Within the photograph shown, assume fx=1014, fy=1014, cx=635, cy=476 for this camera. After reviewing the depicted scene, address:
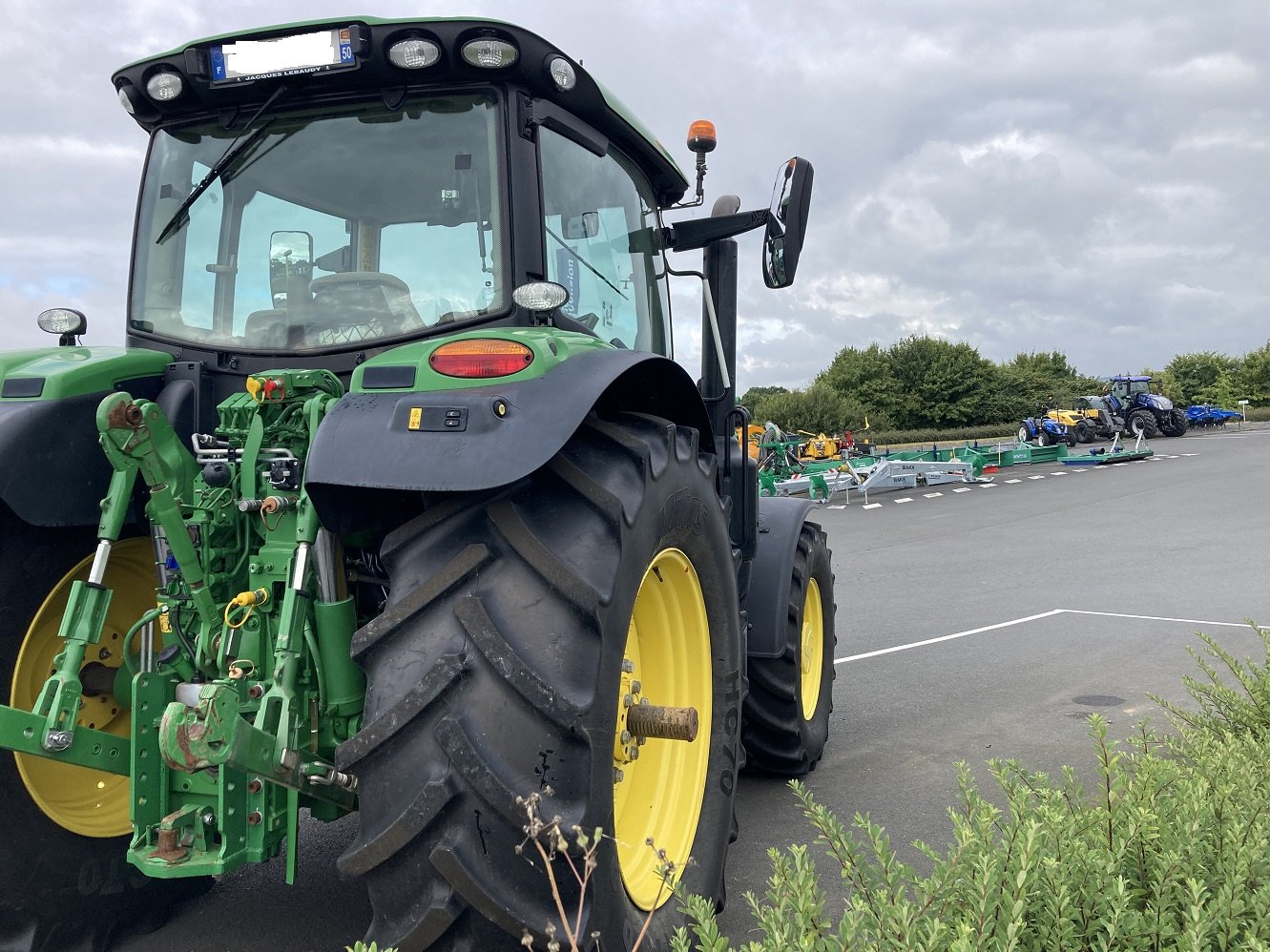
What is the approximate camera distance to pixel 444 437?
2.14 metres

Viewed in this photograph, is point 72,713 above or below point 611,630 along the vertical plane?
below

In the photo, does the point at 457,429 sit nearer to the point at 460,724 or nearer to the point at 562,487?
the point at 562,487

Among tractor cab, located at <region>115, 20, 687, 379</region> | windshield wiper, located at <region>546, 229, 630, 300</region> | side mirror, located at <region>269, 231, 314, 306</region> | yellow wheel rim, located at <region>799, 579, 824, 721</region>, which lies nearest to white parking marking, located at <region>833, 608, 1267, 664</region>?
yellow wheel rim, located at <region>799, 579, 824, 721</region>

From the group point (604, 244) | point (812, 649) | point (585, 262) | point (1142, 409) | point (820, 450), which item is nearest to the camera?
point (585, 262)

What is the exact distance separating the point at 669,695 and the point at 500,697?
1.01 metres

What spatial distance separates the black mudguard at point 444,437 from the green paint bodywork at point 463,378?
20 mm

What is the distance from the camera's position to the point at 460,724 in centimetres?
197

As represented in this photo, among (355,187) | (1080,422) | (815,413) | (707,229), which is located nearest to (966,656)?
(707,229)

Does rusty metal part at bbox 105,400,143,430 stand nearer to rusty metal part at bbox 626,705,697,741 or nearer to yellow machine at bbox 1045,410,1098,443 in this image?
rusty metal part at bbox 626,705,697,741

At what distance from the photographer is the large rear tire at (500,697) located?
6.43ft

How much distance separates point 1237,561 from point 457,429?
38.3ft

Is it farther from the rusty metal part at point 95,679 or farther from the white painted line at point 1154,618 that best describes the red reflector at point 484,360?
the white painted line at point 1154,618

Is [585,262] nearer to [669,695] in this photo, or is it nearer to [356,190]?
[356,190]

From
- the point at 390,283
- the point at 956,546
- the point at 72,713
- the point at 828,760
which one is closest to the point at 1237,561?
the point at 956,546
